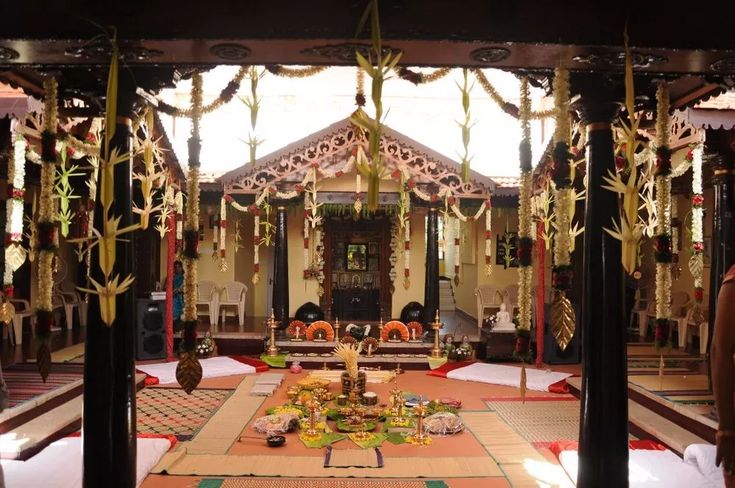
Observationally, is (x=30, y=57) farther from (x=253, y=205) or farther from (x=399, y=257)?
(x=399, y=257)

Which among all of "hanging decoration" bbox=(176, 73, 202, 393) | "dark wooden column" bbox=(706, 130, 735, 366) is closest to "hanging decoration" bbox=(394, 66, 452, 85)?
"hanging decoration" bbox=(176, 73, 202, 393)

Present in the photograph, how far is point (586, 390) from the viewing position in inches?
135

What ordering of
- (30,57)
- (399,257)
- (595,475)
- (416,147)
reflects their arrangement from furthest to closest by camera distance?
(399,257)
(416,147)
(595,475)
(30,57)

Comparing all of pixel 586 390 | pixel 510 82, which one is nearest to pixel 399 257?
pixel 510 82

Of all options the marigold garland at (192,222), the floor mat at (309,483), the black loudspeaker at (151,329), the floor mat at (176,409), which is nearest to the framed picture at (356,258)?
the black loudspeaker at (151,329)

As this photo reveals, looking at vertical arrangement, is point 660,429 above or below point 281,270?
below

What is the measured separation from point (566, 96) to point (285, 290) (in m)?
8.08

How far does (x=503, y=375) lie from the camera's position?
807 centimetres

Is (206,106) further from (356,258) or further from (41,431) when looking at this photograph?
(356,258)

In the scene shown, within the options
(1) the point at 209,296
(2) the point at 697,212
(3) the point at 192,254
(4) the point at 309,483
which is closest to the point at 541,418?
(2) the point at 697,212

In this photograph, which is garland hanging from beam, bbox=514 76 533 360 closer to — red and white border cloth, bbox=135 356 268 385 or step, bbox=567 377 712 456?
step, bbox=567 377 712 456

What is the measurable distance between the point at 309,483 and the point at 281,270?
6.63 metres

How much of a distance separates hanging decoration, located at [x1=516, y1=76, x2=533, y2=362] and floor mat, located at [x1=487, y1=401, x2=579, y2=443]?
7.16 ft

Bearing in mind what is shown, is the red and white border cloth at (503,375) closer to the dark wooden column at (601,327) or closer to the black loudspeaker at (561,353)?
the black loudspeaker at (561,353)
